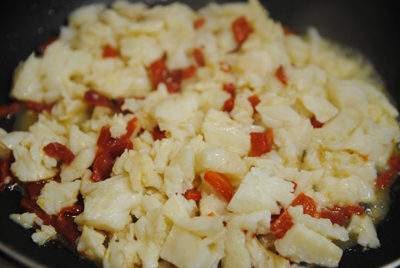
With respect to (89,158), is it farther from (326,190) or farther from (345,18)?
(345,18)

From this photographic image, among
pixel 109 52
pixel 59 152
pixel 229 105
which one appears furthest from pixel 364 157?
pixel 109 52

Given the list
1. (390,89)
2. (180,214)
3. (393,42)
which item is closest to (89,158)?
(180,214)

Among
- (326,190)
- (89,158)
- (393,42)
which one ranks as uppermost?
(393,42)

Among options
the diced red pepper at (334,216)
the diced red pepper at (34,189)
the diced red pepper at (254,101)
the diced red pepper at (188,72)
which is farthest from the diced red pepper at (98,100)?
the diced red pepper at (334,216)

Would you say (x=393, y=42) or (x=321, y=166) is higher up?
(x=393, y=42)

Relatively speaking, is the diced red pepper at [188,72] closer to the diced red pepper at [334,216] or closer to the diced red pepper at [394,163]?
the diced red pepper at [334,216]

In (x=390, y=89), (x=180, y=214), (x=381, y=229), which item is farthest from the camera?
(x=390, y=89)
